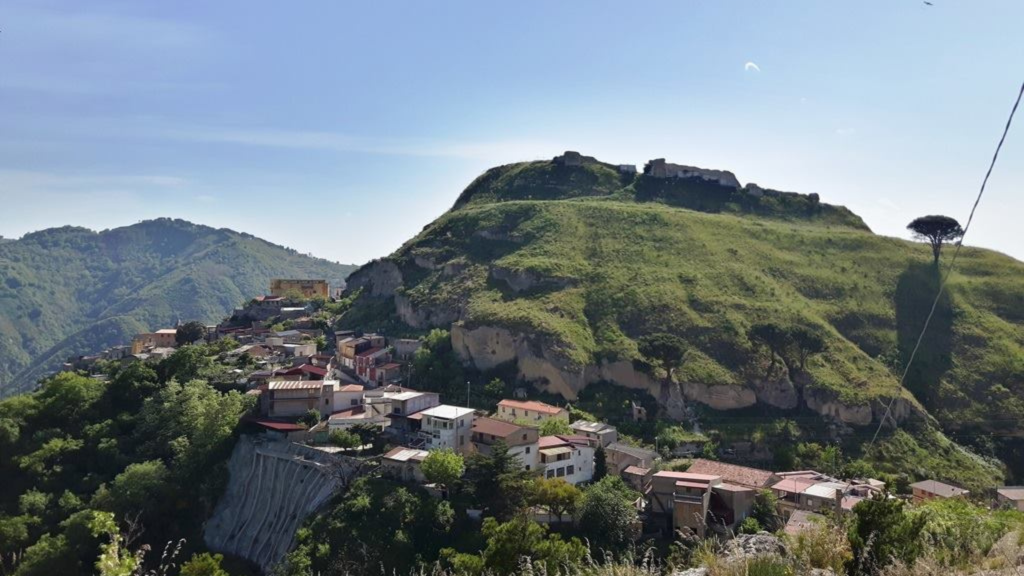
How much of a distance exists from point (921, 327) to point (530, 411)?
42796 mm

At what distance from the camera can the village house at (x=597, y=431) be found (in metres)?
45.1

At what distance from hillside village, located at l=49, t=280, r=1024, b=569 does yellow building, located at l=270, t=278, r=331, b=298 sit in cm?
4132

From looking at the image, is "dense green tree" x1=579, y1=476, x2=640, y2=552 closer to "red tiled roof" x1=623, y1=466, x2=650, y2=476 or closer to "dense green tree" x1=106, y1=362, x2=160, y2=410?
"red tiled roof" x1=623, y1=466, x2=650, y2=476

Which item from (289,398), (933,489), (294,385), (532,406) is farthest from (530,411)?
(933,489)

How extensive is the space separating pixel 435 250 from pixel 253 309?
26208mm

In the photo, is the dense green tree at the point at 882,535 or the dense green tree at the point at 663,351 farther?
the dense green tree at the point at 663,351

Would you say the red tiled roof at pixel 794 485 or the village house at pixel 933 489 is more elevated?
the red tiled roof at pixel 794 485

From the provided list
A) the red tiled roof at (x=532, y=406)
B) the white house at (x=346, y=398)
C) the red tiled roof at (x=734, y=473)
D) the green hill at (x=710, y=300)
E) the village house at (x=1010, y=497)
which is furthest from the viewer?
the green hill at (x=710, y=300)

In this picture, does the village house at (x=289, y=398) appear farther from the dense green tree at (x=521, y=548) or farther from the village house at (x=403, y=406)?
the dense green tree at (x=521, y=548)

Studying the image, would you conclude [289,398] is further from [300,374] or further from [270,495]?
[270,495]

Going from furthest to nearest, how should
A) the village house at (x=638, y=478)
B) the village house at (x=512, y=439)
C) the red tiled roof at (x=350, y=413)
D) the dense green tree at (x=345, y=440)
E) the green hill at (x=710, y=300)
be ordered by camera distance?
1. the green hill at (x=710, y=300)
2. the red tiled roof at (x=350, y=413)
3. the dense green tree at (x=345, y=440)
4. the village house at (x=638, y=478)
5. the village house at (x=512, y=439)

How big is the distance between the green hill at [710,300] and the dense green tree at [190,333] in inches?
753

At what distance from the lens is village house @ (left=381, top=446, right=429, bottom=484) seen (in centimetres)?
3853

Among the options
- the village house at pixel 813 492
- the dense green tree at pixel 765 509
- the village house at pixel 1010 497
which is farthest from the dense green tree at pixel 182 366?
the village house at pixel 1010 497
